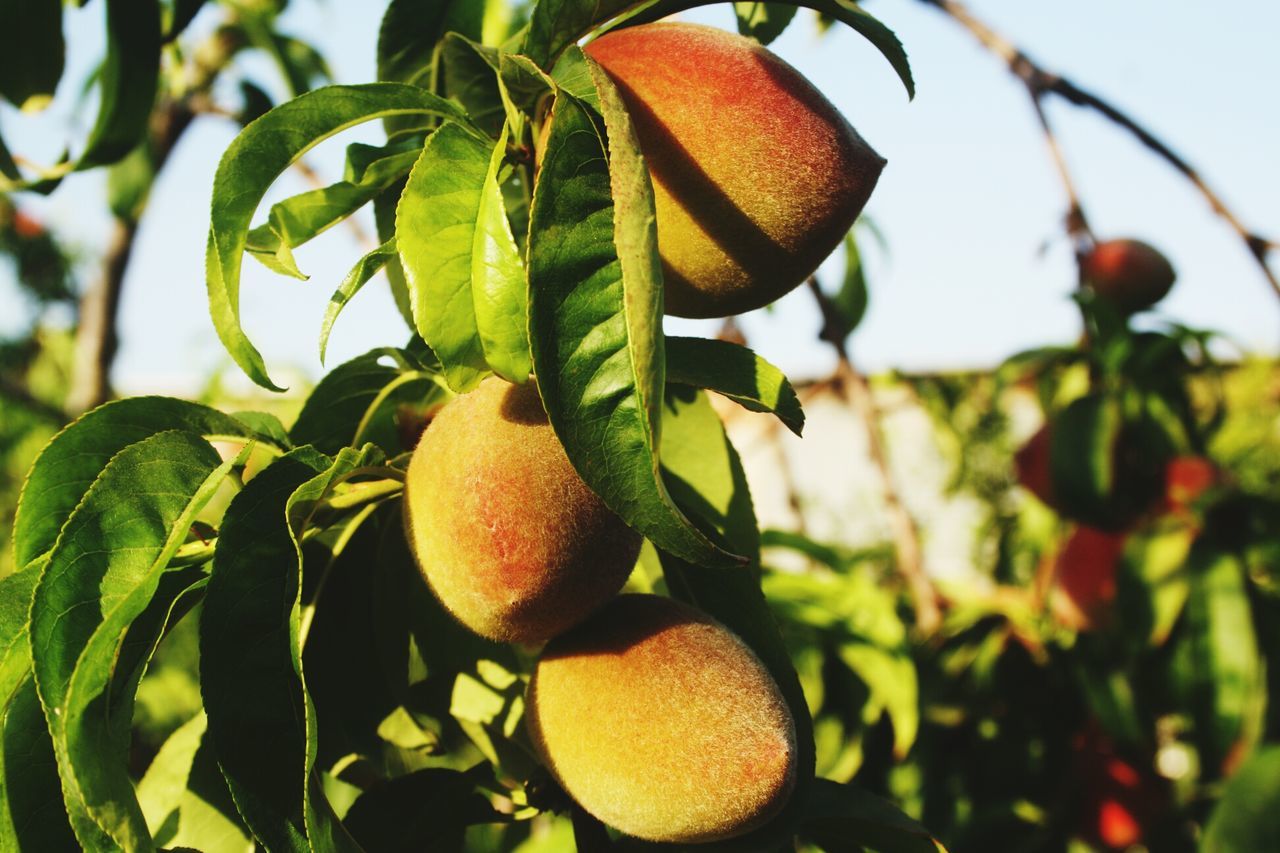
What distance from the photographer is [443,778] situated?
2.22ft

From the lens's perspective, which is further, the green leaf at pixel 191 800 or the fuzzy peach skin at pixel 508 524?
the green leaf at pixel 191 800

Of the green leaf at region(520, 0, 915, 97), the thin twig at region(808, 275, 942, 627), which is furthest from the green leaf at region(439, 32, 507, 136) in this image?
the thin twig at region(808, 275, 942, 627)

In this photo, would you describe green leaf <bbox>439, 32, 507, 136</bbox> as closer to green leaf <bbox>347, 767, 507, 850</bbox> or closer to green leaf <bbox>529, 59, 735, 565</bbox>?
green leaf <bbox>529, 59, 735, 565</bbox>

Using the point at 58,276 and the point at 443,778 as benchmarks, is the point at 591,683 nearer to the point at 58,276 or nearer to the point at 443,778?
the point at 443,778

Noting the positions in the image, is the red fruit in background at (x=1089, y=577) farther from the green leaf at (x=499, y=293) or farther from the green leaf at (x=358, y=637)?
the green leaf at (x=499, y=293)

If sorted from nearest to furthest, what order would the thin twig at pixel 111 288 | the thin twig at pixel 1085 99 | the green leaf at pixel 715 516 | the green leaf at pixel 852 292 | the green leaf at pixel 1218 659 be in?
the green leaf at pixel 715 516
the thin twig at pixel 1085 99
the green leaf at pixel 852 292
the green leaf at pixel 1218 659
the thin twig at pixel 111 288

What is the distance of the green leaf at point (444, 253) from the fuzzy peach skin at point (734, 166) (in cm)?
10

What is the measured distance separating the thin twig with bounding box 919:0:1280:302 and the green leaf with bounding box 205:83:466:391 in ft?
3.13

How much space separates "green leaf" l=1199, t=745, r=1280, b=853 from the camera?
2.57 feet

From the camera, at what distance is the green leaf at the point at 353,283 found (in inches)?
21.9

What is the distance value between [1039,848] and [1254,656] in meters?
0.47

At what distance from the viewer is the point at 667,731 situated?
564mm

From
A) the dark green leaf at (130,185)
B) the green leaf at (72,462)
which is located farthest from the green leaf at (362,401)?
the dark green leaf at (130,185)

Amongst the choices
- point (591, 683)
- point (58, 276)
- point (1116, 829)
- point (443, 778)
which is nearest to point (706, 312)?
point (591, 683)
